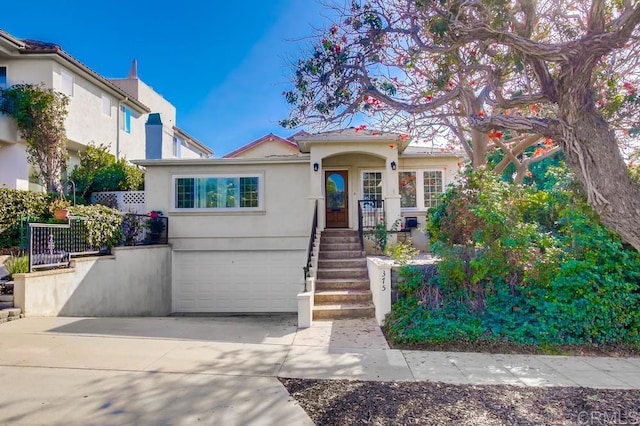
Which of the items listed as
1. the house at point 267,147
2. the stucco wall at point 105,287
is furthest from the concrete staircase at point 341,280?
the house at point 267,147

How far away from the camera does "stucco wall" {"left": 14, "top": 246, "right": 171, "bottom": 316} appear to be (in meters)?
7.80

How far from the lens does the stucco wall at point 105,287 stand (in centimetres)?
780

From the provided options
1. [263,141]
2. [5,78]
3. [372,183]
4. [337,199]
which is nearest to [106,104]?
[5,78]

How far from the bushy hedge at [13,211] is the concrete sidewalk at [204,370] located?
5.97 m

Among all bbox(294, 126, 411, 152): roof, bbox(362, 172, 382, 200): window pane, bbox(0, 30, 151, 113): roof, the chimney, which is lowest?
bbox(362, 172, 382, 200): window pane

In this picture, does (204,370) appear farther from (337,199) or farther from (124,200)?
(124,200)

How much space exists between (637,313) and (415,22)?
606 cm

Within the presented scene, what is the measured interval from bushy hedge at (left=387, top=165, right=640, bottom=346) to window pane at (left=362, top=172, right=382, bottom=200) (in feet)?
22.2

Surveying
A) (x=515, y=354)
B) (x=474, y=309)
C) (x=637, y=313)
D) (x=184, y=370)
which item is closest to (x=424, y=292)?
(x=474, y=309)

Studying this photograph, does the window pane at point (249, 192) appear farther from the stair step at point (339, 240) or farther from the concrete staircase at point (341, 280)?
the stair step at point (339, 240)

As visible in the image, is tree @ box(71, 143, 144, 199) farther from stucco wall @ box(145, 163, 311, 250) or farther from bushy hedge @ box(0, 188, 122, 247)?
stucco wall @ box(145, 163, 311, 250)

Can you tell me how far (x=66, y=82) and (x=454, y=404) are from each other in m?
18.0

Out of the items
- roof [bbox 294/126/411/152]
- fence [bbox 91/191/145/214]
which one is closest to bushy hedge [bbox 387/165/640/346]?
roof [bbox 294/126/411/152]

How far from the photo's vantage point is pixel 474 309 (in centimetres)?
635
